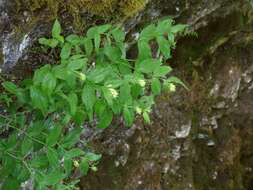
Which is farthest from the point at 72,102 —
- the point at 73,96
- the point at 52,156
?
the point at 52,156

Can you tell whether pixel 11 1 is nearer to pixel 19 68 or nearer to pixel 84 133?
pixel 19 68

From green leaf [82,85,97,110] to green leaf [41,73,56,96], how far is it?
12cm

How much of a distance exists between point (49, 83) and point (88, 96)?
16 cm

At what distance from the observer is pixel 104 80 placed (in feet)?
6.15

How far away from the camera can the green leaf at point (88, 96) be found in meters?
1.81

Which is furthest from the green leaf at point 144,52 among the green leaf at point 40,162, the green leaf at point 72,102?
the green leaf at point 40,162

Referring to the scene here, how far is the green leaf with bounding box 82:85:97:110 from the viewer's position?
1.81 m

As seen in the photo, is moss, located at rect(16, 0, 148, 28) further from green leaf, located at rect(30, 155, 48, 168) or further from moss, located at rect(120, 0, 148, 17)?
green leaf, located at rect(30, 155, 48, 168)

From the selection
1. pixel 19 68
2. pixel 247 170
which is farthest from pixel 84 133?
pixel 247 170

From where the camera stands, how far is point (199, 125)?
4238 mm

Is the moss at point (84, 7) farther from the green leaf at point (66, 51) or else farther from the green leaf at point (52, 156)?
the green leaf at point (52, 156)

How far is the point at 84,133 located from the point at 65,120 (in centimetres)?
122

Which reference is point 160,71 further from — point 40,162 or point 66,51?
point 40,162

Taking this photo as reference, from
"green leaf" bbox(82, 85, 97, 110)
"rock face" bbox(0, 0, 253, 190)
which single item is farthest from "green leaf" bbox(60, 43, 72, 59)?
"rock face" bbox(0, 0, 253, 190)
